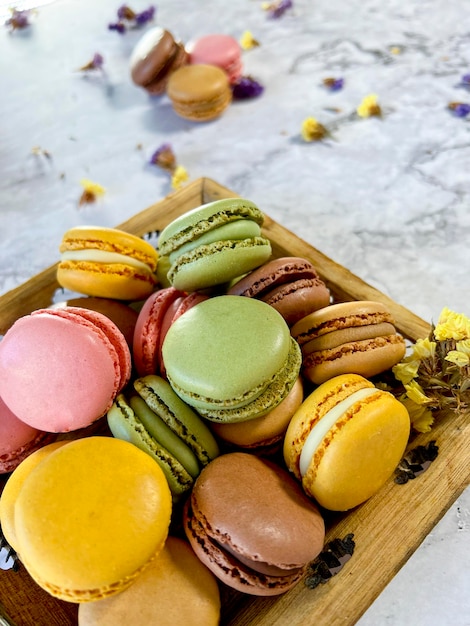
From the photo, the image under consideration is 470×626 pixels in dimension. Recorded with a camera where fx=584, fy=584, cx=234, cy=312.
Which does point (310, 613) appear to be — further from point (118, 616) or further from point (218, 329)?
point (218, 329)

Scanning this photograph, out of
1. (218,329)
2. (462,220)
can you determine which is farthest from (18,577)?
(462,220)

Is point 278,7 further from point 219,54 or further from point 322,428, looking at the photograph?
point 322,428

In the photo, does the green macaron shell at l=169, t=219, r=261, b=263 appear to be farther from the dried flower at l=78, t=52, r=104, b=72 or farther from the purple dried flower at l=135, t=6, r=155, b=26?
the purple dried flower at l=135, t=6, r=155, b=26

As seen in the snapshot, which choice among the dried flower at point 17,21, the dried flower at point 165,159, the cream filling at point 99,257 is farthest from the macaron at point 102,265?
the dried flower at point 17,21

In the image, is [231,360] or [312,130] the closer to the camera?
[231,360]

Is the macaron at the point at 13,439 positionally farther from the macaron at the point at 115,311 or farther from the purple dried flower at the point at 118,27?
the purple dried flower at the point at 118,27

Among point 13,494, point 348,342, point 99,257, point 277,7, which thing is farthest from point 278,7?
point 13,494
